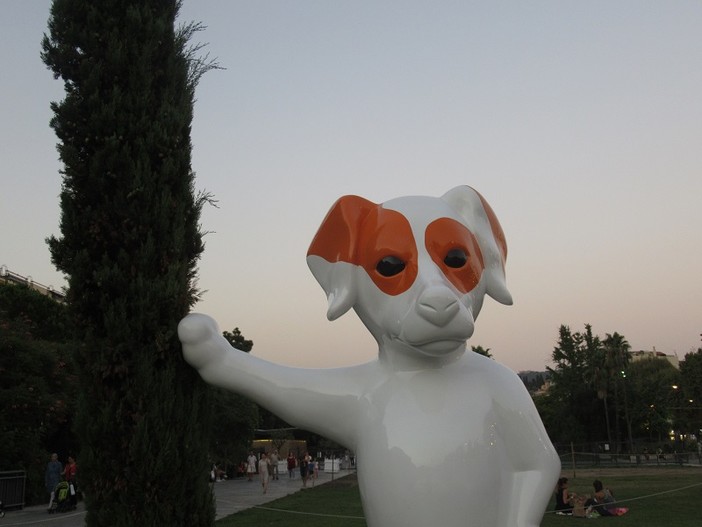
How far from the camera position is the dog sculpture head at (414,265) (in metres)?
2.81

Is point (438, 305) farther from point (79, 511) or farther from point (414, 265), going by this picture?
point (79, 511)

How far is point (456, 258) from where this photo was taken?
305cm

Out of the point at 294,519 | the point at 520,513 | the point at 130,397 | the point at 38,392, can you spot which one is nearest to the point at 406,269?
the point at 520,513

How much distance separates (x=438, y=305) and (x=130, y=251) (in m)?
1.73

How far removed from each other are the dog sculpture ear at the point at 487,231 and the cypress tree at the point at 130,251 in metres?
1.50

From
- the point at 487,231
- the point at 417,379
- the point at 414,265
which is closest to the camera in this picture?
the point at 414,265


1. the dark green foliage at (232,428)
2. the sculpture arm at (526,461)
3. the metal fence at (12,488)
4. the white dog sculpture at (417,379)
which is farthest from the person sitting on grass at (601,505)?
the dark green foliage at (232,428)

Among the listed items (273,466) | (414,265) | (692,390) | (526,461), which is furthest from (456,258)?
(692,390)

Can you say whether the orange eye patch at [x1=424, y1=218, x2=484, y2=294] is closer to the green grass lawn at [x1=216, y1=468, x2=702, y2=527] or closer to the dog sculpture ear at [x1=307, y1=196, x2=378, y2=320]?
the dog sculpture ear at [x1=307, y1=196, x2=378, y2=320]

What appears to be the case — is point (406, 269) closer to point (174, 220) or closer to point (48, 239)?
point (174, 220)

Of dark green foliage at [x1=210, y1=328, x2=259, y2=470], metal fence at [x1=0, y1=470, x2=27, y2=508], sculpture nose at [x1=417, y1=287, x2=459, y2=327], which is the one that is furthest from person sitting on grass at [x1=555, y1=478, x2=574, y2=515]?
dark green foliage at [x1=210, y1=328, x2=259, y2=470]

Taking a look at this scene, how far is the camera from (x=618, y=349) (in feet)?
157

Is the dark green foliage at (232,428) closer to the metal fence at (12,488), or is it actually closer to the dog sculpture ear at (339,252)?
the metal fence at (12,488)

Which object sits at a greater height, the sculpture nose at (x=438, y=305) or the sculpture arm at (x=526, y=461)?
the sculpture nose at (x=438, y=305)
